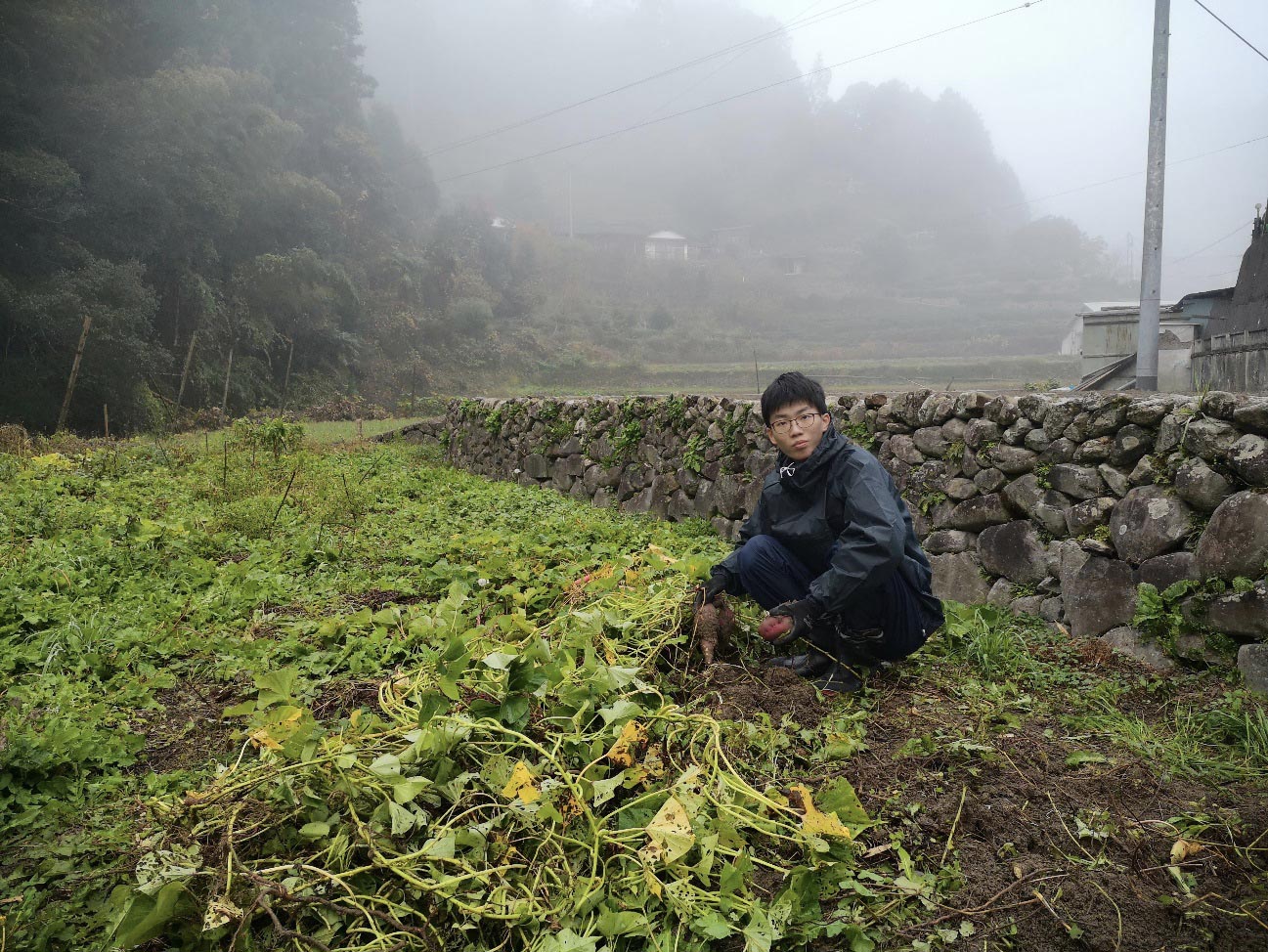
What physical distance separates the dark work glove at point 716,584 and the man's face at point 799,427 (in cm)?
67

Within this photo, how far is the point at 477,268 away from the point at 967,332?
30608 millimetres

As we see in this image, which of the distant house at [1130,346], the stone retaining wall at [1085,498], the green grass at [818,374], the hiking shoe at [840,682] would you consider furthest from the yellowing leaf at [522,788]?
the green grass at [818,374]

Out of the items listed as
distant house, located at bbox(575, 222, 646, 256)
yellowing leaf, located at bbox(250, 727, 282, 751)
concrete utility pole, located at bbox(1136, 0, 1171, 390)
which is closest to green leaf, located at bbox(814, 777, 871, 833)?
yellowing leaf, located at bbox(250, 727, 282, 751)

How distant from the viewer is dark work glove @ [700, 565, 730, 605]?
12.4ft

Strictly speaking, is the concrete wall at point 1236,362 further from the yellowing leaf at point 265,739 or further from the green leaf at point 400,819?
the yellowing leaf at point 265,739

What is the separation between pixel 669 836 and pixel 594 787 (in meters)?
0.31

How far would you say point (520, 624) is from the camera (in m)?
3.69

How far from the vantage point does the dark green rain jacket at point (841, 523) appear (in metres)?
3.21

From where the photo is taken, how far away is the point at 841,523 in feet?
11.7

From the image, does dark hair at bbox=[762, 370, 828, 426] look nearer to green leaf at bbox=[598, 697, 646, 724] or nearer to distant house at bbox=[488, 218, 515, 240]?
green leaf at bbox=[598, 697, 646, 724]

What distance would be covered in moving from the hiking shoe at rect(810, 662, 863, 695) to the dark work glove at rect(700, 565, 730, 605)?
579 millimetres

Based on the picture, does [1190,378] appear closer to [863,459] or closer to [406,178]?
[863,459]

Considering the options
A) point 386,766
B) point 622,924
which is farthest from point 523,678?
point 622,924

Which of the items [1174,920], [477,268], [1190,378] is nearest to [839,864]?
[1174,920]
